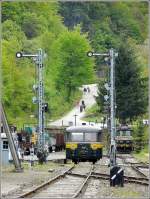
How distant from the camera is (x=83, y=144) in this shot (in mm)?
44125

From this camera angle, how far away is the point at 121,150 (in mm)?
63875

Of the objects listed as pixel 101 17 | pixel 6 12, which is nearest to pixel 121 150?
pixel 6 12

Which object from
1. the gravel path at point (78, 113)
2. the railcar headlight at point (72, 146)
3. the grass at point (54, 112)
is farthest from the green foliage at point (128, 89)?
the railcar headlight at point (72, 146)

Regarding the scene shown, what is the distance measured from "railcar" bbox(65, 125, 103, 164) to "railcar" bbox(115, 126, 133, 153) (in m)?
18.0

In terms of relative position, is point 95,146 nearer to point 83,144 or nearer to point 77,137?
point 83,144

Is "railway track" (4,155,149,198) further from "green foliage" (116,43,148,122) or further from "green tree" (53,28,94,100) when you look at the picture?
"green tree" (53,28,94,100)

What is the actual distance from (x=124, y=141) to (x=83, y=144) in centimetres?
1958

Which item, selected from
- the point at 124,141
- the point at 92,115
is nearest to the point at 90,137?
the point at 124,141

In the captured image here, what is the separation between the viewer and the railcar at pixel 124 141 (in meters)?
63.2

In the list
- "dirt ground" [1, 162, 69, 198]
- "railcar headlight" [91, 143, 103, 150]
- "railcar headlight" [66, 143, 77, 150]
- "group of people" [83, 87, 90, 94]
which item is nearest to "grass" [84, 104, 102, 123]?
"group of people" [83, 87, 90, 94]

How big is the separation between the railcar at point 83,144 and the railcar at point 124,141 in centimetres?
1798

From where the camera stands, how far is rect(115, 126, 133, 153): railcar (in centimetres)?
6319

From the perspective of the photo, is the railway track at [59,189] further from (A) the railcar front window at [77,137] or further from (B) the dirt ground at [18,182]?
(A) the railcar front window at [77,137]

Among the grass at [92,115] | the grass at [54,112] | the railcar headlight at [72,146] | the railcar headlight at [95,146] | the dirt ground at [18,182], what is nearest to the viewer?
the dirt ground at [18,182]
